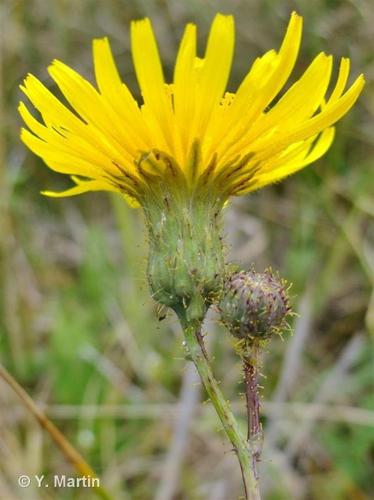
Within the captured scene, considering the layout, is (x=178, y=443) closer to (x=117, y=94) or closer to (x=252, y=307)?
(x=252, y=307)

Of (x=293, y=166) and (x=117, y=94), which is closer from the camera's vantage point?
(x=117, y=94)

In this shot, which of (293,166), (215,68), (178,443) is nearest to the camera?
(215,68)

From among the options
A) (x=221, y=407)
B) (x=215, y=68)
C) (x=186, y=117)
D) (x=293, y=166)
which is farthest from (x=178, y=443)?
(x=215, y=68)

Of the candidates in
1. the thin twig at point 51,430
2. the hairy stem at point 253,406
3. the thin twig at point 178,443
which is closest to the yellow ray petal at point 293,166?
the hairy stem at point 253,406

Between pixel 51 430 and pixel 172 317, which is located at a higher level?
pixel 172 317

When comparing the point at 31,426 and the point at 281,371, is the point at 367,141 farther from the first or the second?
the point at 31,426

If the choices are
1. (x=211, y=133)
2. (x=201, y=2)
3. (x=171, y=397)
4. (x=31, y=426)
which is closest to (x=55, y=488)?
(x=31, y=426)

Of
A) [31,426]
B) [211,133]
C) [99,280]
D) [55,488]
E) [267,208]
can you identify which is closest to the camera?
[211,133]

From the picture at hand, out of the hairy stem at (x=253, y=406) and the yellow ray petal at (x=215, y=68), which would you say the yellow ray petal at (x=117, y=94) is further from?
the hairy stem at (x=253, y=406)
